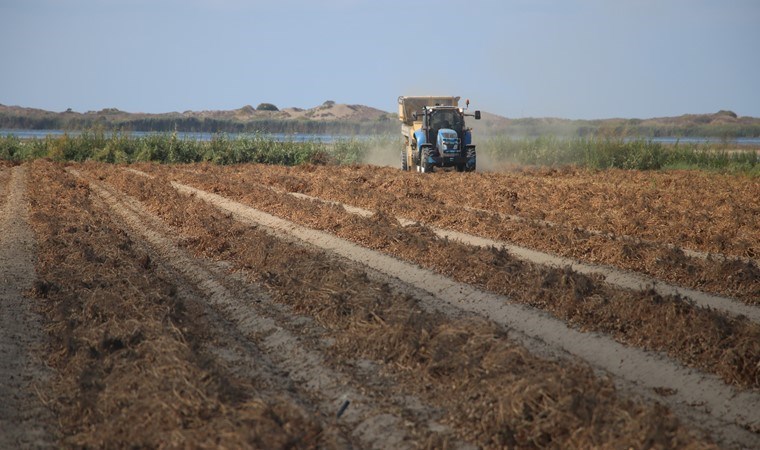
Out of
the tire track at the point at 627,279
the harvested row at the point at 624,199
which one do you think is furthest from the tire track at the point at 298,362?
the harvested row at the point at 624,199

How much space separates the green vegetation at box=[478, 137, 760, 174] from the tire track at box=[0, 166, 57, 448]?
25.9 metres

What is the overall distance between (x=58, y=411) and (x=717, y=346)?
5.64m

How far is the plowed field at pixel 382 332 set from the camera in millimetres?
5801

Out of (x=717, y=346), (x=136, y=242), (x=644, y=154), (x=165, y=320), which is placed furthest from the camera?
(x=644, y=154)

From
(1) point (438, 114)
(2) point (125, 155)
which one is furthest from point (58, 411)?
(2) point (125, 155)

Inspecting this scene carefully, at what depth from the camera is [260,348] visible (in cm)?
798

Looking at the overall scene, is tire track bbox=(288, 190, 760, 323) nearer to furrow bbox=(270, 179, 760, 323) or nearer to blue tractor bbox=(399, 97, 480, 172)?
furrow bbox=(270, 179, 760, 323)

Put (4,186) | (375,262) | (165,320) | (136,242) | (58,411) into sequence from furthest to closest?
1. (4,186)
2. (136,242)
3. (375,262)
4. (165,320)
5. (58,411)

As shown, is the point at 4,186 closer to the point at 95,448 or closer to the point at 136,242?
the point at 136,242

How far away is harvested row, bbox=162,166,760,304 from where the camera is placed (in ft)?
34.7

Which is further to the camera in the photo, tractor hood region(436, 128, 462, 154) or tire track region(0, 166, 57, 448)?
tractor hood region(436, 128, 462, 154)

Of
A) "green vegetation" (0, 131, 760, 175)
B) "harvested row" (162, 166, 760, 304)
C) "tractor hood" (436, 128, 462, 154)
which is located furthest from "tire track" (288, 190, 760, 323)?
"green vegetation" (0, 131, 760, 175)

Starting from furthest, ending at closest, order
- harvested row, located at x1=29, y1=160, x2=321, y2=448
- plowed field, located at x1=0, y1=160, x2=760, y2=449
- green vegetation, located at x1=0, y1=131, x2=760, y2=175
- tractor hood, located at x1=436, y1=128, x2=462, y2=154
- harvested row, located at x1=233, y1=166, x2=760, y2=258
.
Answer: green vegetation, located at x1=0, y1=131, x2=760, y2=175 → tractor hood, located at x1=436, y1=128, x2=462, y2=154 → harvested row, located at x1=233, y1=166, x2=760, y2=258 → plowed field, located at x1=0, y1=160, x2=760, y2=449 → harvested row, located at x1=29, y1=160, x2=321, y2=448

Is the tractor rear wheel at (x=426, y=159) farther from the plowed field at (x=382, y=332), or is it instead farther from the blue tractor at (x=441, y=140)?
the plowed field at (x=382, y=332)
